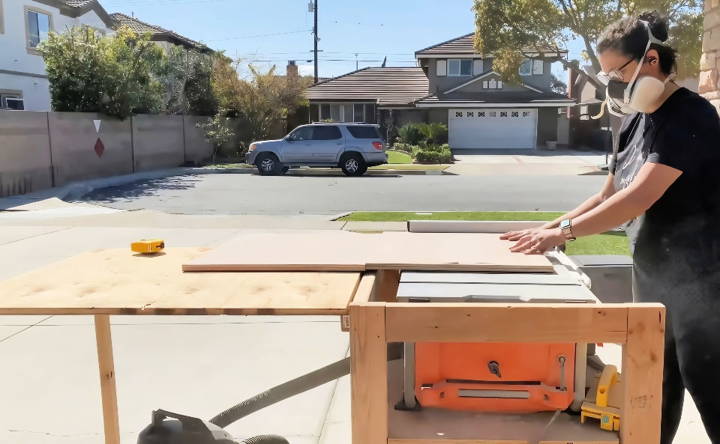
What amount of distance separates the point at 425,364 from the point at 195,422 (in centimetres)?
98

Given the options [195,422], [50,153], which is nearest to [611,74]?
[195,422]

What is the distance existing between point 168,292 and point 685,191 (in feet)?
5.97

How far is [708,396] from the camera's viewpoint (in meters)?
2.35

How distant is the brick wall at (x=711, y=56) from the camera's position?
5711 mm

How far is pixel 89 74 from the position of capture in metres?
19.6

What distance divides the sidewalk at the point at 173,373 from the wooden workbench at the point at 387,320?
1.48m

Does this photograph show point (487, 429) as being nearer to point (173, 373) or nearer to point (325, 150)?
point (173, 373)

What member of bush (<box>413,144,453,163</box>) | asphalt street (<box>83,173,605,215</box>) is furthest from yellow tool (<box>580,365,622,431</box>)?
bush (<box>413,144,453,163</box>)

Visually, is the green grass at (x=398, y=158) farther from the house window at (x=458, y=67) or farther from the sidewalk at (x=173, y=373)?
the sidewalk at (x=173, y=373)

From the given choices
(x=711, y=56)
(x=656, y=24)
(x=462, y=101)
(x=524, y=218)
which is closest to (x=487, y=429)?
(x=656, y=24)

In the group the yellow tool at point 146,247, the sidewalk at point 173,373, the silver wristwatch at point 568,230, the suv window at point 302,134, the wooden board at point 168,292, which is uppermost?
the suv window at point 302,134

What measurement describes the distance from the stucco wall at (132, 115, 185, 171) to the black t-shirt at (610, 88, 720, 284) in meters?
21.5

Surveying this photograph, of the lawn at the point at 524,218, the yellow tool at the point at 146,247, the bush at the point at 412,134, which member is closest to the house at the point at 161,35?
the bush at the point at 412,134

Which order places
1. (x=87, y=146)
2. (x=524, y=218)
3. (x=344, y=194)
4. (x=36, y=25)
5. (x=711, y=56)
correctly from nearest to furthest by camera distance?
1. (x=711, y=56)
2. (x=524, y=218)
3. (x=344, y=194)
4. (x=87, y=146)
5. (x=36, y=25)
